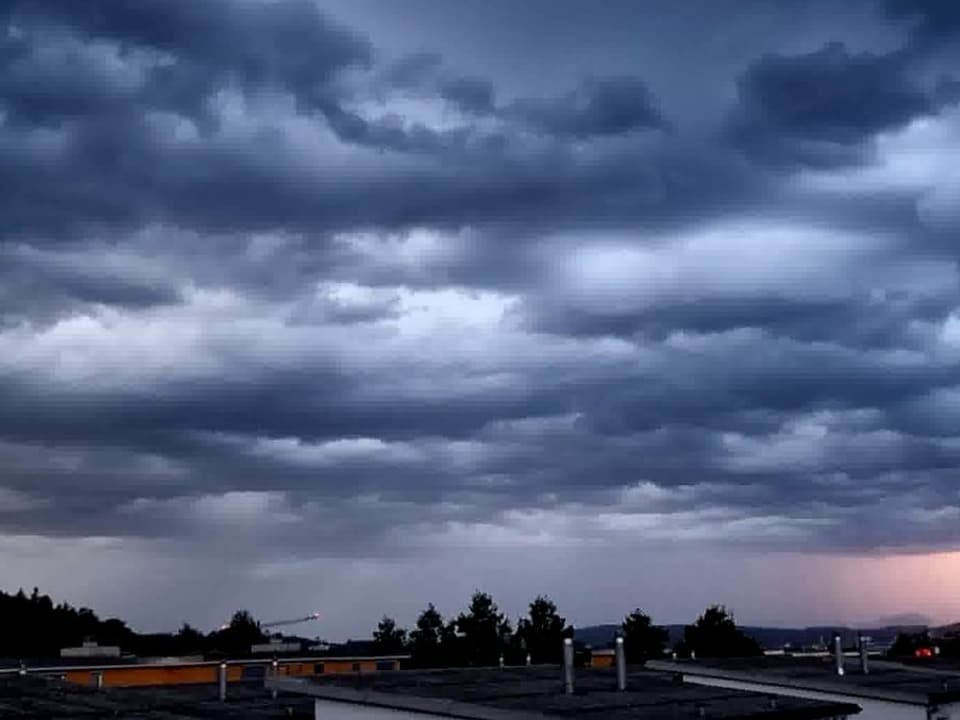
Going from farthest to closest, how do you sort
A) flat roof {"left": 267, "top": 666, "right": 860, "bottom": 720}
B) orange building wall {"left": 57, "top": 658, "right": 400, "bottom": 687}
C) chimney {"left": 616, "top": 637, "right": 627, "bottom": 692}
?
orange building wall {"left": 57, "top": 658, "right": 400, "bottom": 687}
chimney {"left": 616, "top": 637, "right": 627, "bottom": 692}
flat roof {"left": 267, "top": 666, "right": 860, "bottom": 720}

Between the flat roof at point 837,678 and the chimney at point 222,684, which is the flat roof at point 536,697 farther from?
the chimney at point 222,684

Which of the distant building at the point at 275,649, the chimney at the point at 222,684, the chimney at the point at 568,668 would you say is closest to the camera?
the chimney at the point at 568,668

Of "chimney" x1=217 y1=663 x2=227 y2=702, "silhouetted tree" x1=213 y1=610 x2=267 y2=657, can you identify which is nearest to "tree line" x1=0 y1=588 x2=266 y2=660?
"silhouetted tree" x1=213 y1=610 x2=267 y2=657

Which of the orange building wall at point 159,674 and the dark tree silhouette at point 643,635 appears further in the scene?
the dark tree silhouette at point 643,635

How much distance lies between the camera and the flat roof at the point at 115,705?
2830cm

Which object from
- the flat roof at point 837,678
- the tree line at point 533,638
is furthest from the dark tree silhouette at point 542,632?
the flat roof at point 837,678

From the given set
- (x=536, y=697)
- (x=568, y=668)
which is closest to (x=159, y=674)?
(x=568, y=668)

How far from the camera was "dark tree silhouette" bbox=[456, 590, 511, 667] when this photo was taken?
102 metres

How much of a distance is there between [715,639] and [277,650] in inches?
1296

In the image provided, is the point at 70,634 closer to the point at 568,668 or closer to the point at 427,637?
the point at 427,637

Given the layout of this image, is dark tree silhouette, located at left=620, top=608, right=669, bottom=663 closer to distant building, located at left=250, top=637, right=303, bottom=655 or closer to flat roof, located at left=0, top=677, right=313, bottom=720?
distant building, located at left=250, top=637, right=303, bottom=655

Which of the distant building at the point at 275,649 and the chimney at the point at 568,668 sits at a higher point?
the chimney at the point at 568,668

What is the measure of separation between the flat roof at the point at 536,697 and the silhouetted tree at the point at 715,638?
64.8m

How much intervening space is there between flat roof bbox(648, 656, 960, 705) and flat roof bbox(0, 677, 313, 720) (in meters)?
12.8
